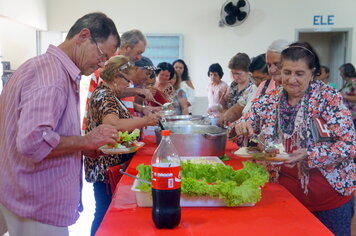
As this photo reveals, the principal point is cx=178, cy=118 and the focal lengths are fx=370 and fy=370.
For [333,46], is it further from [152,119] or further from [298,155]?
[298,155]

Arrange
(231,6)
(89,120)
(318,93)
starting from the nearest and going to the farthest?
(318,93)
(89,120)
(231,6)

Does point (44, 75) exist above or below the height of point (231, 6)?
below

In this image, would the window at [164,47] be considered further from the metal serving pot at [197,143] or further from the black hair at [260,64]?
the metal serving pot at [197,143]

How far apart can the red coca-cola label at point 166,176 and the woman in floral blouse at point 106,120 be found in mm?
1000

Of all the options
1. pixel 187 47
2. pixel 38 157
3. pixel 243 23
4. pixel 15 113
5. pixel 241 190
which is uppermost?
pixel 243 23

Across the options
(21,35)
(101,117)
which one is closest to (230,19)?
(21,35)

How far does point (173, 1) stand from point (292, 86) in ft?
17.7

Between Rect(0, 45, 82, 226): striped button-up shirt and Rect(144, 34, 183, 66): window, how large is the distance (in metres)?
5.42

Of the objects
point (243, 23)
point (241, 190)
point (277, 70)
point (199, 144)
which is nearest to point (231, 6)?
point (243, 23)

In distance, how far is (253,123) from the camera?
6.18 ft

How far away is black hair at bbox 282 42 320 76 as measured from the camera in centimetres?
168

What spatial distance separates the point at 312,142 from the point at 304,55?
0.39m

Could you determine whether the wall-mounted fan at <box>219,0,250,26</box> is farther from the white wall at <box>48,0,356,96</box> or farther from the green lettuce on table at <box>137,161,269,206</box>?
the green lettuce on table at <box>137,161,269,206</box>

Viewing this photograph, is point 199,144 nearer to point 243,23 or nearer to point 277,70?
point 277,70
